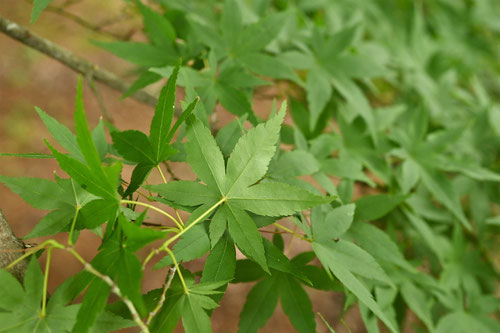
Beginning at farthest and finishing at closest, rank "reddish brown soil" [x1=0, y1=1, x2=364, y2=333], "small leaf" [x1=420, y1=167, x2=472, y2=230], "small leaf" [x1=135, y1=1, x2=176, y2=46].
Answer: "reddish brown soil" [x1=0, y1=1, x2=364, y2=333], "small leaf" [x1=420, y1=167, x2=472, y2=230], "small leaf" [x1=135, y1=1, x2=176, y2=46]

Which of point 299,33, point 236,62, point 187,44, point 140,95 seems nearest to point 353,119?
point 299,33

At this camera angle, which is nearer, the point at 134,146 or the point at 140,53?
the point at 134,146

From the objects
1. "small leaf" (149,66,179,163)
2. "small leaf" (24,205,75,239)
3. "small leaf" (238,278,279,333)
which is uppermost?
"small leaf" (149,66,179,163)

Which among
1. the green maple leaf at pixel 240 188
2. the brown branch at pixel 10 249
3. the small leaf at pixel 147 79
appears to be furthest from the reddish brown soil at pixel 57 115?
the green maple leaf at pixel 240 188

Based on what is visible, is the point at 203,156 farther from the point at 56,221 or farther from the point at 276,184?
the point at 56,221

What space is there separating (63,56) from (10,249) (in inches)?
30.3

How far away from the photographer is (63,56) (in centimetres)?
124

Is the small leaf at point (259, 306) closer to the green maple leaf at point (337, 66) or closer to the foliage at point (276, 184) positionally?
the foliage at point (276, 184)

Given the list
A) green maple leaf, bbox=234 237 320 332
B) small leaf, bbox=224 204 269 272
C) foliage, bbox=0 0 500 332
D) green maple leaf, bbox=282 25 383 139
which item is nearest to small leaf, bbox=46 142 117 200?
foliage, bbox=0 0 500 332

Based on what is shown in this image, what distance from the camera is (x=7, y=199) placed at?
208cm

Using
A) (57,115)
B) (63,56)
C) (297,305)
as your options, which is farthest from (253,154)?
(57,115)

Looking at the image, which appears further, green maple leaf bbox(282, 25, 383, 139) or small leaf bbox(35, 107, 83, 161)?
green maple leaf bbox(282, 25, 383, 139)

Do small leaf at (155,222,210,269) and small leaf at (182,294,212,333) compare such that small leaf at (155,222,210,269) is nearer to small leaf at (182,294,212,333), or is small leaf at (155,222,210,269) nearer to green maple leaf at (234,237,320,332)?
small leaf at (182,294,212,333)

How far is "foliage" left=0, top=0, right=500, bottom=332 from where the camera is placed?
0.68 m
